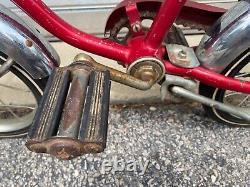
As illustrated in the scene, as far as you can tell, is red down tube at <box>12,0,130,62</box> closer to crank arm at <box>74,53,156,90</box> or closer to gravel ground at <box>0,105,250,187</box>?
crank arm at <box>74,53,156,90</box>

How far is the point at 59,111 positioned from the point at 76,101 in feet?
0.17

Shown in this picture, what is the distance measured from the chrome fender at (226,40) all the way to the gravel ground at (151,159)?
13.5 inches

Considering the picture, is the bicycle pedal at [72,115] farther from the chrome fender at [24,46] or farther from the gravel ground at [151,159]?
the gravel ground at [151,159]

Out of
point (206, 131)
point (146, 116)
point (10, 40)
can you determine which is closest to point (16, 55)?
point (10, 40)

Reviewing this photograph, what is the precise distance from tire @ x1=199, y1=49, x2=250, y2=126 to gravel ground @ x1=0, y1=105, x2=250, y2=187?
6cm

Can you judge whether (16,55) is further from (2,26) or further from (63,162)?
(63,162)

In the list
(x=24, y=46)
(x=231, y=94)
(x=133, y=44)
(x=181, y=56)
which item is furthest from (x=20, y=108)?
(x=231, y=94)

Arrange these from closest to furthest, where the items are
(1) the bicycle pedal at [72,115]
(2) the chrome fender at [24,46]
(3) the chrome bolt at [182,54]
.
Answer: (1) the bicycle pedal at [72,115] < (2) the chrome fender at [24,46] < (3) the chrome bolt at [182,54]

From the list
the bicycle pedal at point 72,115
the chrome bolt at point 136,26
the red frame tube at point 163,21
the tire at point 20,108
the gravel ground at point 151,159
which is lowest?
the gravel ground at point 151,159

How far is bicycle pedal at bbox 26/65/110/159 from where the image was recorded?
0.92 metres

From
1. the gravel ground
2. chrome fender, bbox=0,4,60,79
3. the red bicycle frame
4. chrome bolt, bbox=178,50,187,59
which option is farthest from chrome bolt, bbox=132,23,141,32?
the gravel ground

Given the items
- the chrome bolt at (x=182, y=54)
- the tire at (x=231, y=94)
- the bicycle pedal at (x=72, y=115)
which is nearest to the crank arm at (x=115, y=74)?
the bicycle pedal at (x=72, y=115)

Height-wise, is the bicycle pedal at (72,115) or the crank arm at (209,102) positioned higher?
the bicycle pedal at (72,115)

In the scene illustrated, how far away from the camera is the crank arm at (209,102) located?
3.82ft
